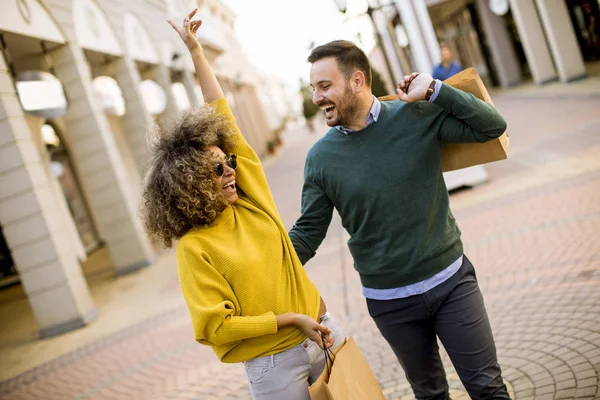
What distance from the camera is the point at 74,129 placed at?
40.0 feet

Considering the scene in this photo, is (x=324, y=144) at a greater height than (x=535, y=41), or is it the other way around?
(x=535, y=41)

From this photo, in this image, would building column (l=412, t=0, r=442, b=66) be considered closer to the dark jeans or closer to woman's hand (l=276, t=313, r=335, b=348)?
the dark jeans

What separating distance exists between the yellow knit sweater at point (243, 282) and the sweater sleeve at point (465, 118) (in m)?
0.80

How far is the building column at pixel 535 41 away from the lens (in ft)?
62.6

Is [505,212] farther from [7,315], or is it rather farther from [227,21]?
[227,21]

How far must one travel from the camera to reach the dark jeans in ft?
7.78

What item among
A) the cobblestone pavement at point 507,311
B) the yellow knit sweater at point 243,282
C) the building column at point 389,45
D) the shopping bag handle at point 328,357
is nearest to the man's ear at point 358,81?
the yellow knit sweater at point 243,282

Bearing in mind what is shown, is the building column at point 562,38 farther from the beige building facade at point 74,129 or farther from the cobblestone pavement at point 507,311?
the beige building facade at point 74,129

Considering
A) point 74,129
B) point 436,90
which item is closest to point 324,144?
point 436,90

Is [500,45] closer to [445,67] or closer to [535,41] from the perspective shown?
[535,41]

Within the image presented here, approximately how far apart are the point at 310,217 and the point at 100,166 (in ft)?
34.6

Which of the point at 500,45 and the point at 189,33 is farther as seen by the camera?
the point at 500,45

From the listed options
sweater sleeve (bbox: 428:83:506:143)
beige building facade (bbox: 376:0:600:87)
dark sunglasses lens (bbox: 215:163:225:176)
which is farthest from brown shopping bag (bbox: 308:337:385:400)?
beige building facade (bbox: 376:0:600:87)

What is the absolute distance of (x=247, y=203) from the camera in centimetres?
231
